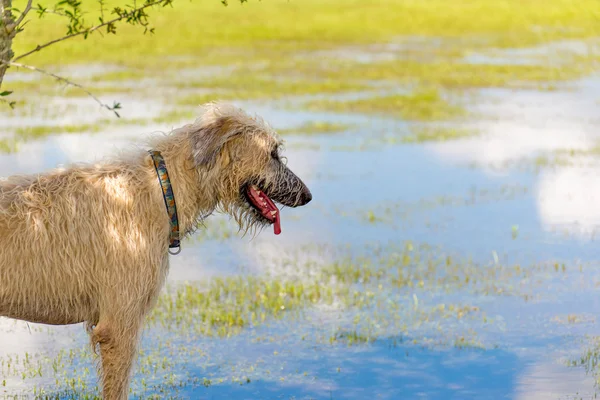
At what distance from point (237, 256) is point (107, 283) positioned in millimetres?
6813

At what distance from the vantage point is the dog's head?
22.3 feet

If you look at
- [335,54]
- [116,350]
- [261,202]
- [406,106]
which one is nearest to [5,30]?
[261,202]

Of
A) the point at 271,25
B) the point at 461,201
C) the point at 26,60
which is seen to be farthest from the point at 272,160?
the point at 271,25

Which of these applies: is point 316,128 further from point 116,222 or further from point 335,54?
point 116,222

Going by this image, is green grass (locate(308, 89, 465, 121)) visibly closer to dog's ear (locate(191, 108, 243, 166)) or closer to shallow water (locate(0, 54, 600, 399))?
shallow water (locate(0, 54, 600, 399))

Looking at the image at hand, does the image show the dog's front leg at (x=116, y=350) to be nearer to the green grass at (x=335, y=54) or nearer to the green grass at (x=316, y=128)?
the green grass at (x=335, y=54)

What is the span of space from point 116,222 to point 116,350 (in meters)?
0.81

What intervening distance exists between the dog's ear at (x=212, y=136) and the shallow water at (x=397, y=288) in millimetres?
569

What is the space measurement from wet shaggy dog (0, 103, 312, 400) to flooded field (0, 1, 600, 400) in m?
0.43

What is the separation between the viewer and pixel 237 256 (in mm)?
13594

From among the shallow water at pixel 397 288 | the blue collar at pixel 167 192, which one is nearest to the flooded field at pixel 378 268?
the shallow water at pixel 397 288

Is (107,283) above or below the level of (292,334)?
above

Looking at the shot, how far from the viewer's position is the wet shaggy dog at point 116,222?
6711 mm

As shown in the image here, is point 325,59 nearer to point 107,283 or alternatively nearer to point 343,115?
point 343,115
